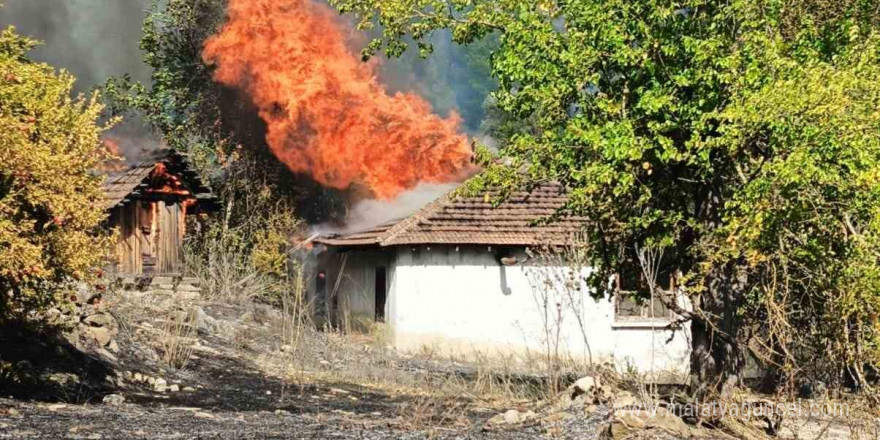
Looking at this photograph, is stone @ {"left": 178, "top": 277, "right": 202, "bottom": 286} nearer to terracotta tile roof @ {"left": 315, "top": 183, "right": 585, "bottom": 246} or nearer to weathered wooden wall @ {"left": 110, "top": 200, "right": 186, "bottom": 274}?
weathered wooden wall @ {"left": 110, "top": 200, "right": 186, "bottom": 274}

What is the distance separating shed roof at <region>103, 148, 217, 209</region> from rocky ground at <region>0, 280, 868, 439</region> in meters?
4.09

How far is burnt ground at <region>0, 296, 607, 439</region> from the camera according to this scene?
37.4 ft

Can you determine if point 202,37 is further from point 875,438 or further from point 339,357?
point 875,438

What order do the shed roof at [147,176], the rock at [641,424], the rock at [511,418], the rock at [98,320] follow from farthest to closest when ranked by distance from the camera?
the shed roof at [147,176] → the rock at [98,320] → the rock at [511,418] → the rock at [641,424]

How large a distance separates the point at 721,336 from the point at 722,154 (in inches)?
95.2

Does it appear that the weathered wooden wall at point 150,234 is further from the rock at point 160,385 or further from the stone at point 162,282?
the rock at point 160,385

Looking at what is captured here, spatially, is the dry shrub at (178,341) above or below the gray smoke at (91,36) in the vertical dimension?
below

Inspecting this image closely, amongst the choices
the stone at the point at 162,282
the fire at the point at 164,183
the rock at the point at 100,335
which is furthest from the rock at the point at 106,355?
the fire at the point at 164,183

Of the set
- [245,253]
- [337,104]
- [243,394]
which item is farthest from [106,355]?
[245,253]

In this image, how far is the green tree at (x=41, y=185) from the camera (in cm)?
1170

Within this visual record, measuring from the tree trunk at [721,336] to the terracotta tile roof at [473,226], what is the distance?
9194 millimetres

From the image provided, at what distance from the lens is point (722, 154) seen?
12.9 metres

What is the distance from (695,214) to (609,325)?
10717 millimetres

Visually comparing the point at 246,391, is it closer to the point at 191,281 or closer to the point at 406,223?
the point at 406,223
